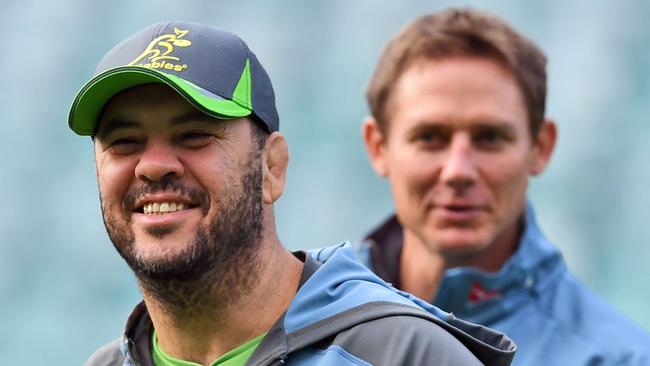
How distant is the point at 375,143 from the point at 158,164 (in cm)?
179

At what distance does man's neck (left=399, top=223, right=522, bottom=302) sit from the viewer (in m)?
3.85

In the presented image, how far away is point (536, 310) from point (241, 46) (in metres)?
1.43

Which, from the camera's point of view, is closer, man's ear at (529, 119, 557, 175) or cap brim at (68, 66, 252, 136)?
cap brim at (68, 66, 252, 136)

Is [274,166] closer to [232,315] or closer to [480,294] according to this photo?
[232,315]

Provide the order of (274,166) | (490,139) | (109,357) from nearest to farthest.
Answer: (274,166) → (109,357) → (490,139)

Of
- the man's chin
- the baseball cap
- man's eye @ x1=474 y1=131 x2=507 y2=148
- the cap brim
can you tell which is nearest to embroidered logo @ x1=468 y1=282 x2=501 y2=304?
the man's chin

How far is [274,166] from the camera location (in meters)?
2.67

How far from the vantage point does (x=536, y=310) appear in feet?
12.2

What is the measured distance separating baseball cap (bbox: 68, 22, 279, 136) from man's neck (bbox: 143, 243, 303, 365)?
0.95ft

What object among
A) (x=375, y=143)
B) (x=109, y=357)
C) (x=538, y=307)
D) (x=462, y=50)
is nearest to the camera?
(x=109, y=357)

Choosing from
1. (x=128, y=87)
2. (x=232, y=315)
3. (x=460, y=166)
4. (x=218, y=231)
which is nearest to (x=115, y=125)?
(x=128, y=87)

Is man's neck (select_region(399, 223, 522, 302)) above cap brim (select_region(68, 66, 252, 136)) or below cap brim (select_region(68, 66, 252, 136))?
below

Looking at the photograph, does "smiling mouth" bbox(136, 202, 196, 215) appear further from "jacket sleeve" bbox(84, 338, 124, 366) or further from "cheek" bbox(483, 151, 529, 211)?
"cheek" bbox(483, 151, 529, 211)

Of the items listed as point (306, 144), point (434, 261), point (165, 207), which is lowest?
point (306, 144)
